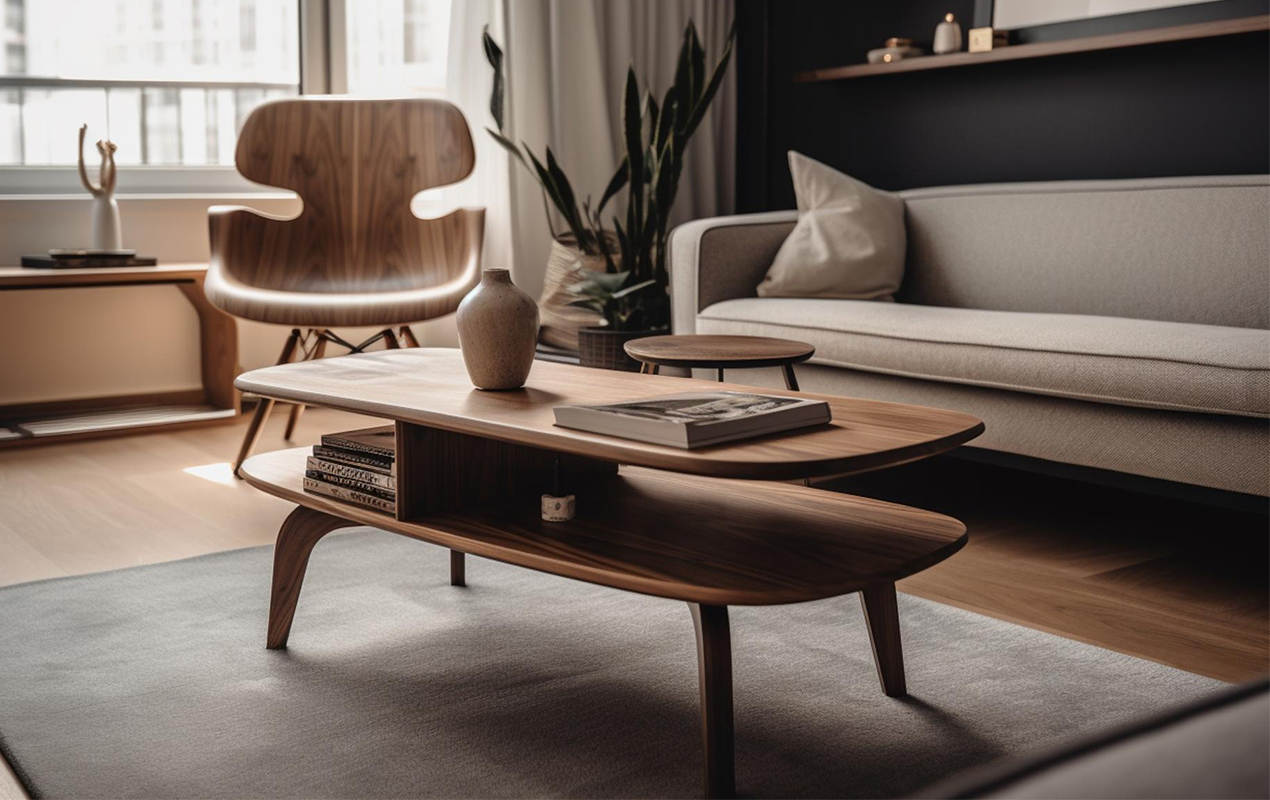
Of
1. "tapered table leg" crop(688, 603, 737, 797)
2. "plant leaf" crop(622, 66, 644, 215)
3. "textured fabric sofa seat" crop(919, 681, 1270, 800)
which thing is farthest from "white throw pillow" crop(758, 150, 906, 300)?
"textured fabric sofa seat" crop(919, 681, 1270, 800)

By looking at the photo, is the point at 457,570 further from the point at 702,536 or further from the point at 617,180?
the point at 617,180

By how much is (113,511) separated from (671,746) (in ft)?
5.56

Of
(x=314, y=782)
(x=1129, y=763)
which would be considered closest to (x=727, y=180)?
(x=314, y=782)

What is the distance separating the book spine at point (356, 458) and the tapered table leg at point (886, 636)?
26.6 inches

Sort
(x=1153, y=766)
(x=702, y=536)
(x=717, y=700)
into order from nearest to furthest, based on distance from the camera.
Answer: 1. (x=1153, y=766)
2. (x=717, y=700)
3. (x=702, y=536)

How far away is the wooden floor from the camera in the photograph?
196cm

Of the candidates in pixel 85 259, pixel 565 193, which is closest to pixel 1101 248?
pixel 565 193

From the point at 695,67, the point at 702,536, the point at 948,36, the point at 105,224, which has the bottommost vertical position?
the point at 702,536

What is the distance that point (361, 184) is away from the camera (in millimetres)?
3518

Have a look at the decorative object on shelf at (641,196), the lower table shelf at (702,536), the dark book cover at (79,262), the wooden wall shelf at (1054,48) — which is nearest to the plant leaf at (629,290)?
the decorative object on shelf at (641,196)

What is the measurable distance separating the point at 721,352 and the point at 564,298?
1478mm

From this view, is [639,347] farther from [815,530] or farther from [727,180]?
[727,180]

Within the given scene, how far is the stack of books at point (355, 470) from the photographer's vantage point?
65.2 inches

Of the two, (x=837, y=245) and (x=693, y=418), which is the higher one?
(x=837, y=245)
